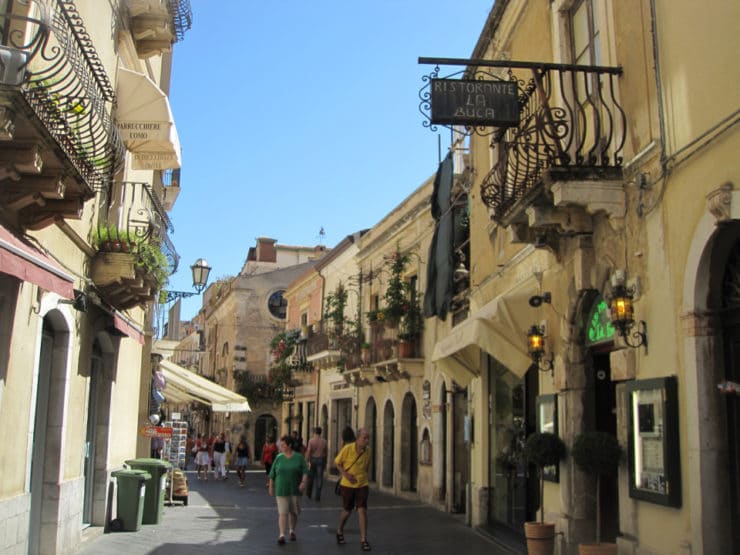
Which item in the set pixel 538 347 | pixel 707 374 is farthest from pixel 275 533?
pixel 707 374

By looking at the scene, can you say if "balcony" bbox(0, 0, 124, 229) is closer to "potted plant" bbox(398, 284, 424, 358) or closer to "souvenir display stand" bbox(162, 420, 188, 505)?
"souvenir display stand" bbox(162, 420, 188, 505)

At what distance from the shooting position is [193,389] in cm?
1909

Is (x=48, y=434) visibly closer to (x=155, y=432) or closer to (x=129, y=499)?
(x=129, y=499)

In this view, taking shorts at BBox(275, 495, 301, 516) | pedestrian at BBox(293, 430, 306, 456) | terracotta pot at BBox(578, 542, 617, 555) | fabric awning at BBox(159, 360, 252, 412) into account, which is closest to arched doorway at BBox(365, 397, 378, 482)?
pedestrian at BBox(293, 430, 306, 456)

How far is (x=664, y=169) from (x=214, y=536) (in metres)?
8.90

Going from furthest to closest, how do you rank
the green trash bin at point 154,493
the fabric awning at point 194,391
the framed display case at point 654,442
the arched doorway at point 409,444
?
the arched doorway at point 409,444
the fabric awning at point 194,391
the green trash bin at point 154,493
the framed display case at point 654,442

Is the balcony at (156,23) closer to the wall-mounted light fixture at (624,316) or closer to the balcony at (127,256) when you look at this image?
the balcony at (127,256)

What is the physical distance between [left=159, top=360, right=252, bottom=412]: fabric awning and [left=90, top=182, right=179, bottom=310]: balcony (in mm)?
6859

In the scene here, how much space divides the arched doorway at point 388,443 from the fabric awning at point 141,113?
13576 mm

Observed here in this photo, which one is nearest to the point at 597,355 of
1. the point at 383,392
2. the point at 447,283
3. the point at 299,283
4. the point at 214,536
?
the point at 214,536

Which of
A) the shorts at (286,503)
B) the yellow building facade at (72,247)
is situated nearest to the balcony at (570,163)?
the yellow building facade at (72,247)

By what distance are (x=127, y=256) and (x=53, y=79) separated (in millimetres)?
3620

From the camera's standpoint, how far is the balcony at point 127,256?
1077cm

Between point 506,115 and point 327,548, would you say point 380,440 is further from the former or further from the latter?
point 506,115
